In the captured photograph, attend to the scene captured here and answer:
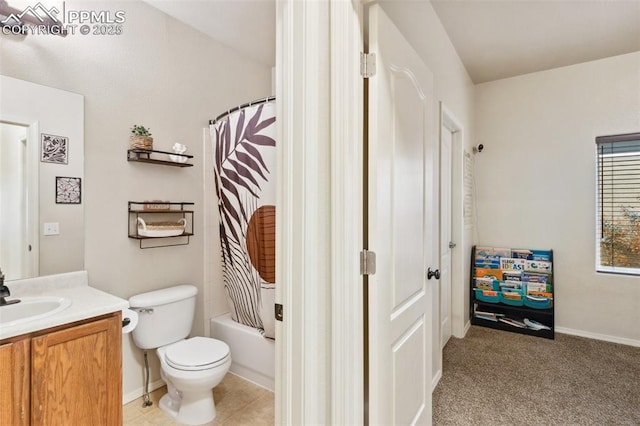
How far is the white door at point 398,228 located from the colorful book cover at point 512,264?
6.76 feet

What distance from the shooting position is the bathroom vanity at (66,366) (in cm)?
125

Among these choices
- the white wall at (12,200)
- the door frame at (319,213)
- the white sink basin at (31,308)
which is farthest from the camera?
the white wall at (12,200)

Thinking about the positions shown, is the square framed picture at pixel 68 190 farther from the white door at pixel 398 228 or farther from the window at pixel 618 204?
the window at pixel 618 204

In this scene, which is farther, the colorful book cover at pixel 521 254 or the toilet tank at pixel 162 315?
the colorful book cover at pixel 521 254

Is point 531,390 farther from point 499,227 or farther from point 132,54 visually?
point 132,54

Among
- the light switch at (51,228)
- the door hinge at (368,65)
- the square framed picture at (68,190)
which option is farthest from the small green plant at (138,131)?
the door hinge at (368,65)

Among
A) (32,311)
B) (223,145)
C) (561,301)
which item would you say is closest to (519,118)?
(561,301)

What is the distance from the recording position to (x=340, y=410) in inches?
45.3

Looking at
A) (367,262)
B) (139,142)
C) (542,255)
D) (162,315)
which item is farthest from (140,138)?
(542,255)

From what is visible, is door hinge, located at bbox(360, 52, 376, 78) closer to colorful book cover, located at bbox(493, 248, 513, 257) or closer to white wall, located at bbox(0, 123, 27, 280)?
white wall, located at bbox(0, 123, 27, 280)

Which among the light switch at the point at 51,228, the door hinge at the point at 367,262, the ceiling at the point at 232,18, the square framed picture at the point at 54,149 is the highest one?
the ceiling at the point at 232,18

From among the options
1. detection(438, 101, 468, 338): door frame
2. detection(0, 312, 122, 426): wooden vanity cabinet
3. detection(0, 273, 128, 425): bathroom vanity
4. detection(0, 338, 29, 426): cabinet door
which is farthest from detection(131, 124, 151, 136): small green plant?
detection(438, 101, 468, 338): door frame

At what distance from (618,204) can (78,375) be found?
14.0ft

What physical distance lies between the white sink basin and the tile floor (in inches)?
33.6
